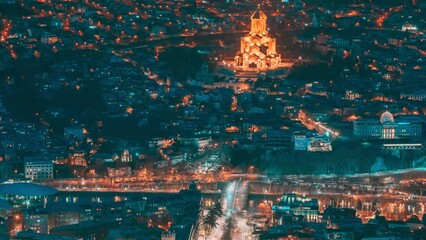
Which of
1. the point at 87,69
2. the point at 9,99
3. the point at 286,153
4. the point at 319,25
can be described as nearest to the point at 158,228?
the point at 286,153

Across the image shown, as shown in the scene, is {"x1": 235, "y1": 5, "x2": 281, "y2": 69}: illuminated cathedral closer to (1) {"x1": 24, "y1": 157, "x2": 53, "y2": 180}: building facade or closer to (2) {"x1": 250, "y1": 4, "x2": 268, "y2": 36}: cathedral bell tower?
(2) {"x1": 250, "y1": 4, "x2": 268, "y2": 36}: cathedral bell tower

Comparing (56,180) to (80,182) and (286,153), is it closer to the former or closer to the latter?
(80,182)

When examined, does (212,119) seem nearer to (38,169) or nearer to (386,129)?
(386,129)

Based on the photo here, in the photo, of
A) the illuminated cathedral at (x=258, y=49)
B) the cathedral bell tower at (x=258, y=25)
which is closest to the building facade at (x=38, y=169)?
the illuminated cathedral at (x=258, y=49)

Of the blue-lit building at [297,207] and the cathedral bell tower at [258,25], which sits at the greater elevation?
the cathedral bell tower at [258,25]

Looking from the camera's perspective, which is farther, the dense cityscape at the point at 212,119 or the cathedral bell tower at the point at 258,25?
the cathedral bell tower at the point at 258,25

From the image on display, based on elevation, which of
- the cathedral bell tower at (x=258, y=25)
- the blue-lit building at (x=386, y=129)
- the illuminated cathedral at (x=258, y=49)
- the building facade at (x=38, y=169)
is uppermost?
the cathedral bell tower at (x=258, y=25)

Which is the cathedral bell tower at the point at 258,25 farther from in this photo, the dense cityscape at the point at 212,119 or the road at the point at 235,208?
the road at the point at 235,208

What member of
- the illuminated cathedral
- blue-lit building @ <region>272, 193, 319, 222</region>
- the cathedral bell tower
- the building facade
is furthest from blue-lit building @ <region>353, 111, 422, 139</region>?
the cathedral bell tower
